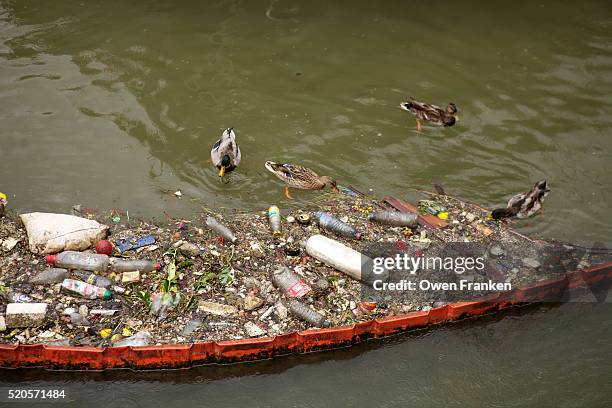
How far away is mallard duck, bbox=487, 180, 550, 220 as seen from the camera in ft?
26.0

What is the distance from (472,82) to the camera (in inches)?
431

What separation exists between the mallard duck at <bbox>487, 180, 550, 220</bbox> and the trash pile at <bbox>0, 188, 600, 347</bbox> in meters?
0.20

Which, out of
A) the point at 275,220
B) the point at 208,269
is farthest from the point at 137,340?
the point at 275,220

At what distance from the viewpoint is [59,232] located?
7.05 meters

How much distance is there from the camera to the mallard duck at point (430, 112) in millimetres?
9562

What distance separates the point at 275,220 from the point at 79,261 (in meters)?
2.53

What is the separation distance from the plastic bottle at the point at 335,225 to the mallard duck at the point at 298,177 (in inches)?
25.0

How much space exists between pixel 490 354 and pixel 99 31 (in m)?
9.80

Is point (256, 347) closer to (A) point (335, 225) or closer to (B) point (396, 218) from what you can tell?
(A) point (335, 225)

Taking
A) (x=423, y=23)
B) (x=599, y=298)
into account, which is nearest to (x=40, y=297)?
(x=599, y=298)

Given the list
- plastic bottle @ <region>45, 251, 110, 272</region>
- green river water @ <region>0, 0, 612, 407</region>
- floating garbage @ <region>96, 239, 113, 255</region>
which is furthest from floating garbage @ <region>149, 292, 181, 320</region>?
floating garbage @ <region>96, 239, 113, 255</region>

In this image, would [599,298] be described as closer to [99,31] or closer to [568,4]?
[568,4]

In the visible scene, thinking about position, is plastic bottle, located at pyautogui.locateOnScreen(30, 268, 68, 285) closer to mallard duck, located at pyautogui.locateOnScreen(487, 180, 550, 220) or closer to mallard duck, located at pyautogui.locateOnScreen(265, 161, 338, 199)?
mallard duck, located at pyautogui.locateOnScreen(265, 161, 338, 199)

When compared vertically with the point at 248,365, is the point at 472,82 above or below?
above
